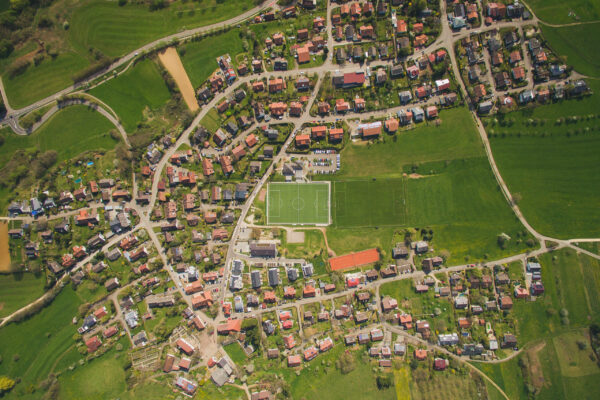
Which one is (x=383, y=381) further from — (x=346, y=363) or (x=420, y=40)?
(x=420, y=40)

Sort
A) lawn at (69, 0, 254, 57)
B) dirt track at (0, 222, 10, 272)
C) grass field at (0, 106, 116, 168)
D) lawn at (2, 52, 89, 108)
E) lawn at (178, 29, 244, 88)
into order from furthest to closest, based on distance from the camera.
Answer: lawn at (2, 52, 89, 108)
grass field at (0, 106, 116, 168)
dirt track at (0, 222, 10, 272)
lawn at (69, 0, 254, 57)
lawn at (178, 29, 244, 88)

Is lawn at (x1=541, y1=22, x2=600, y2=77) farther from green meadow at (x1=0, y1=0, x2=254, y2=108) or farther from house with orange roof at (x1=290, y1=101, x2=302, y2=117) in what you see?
green meadow at (x1=0, y1=0, x2=254, y2=108)

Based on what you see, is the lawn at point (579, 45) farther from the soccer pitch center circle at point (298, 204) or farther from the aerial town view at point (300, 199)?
the soccer pitch center circle at point (298, 204)

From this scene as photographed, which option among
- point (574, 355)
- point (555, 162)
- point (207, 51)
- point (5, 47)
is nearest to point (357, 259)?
point (555, 162)

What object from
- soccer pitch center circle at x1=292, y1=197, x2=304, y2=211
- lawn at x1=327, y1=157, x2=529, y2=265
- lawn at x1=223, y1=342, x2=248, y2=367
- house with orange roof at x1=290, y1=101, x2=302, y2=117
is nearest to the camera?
lawn at x1=327, y1=157, x2=529, y2=265

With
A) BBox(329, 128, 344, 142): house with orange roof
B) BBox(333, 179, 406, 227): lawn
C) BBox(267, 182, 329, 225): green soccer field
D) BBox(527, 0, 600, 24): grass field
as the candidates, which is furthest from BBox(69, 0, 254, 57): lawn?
BBox(527, 0, 600, 24): grass field
